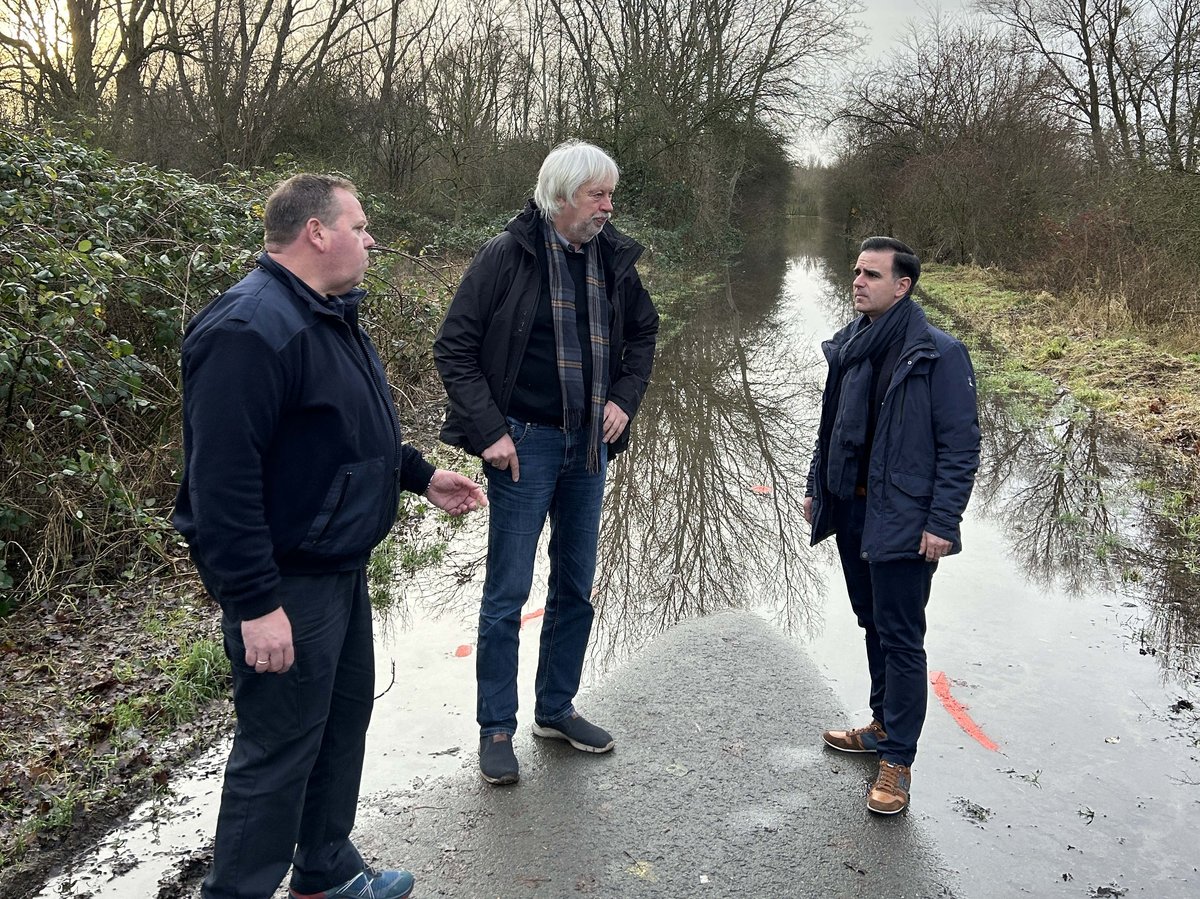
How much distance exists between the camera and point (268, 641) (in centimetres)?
237

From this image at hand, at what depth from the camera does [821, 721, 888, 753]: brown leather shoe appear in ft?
13.0

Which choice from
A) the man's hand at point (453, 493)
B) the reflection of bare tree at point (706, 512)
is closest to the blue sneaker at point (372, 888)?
the man's hand at point (453, 493)

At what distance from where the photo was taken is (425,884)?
306 cm

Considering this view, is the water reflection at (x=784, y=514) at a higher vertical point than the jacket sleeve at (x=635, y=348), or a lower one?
lower

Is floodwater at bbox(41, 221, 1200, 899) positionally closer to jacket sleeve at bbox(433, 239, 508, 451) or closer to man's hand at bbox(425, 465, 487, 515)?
man's hand at bbox(425, 465, 487, 515)

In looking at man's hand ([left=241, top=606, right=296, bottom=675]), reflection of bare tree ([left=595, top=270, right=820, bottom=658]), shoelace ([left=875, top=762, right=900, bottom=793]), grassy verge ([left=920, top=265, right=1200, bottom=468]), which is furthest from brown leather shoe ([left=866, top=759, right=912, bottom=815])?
grassy verge ([left=920, top=265, right=1200, bottom=468])

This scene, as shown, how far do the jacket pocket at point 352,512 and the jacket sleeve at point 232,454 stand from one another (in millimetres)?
179

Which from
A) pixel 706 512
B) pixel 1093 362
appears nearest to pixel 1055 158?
pixel 1093 362

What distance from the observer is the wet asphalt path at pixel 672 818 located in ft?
10.2

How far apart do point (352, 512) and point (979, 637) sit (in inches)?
152

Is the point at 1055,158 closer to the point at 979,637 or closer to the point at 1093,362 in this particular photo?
the point at 1093,362

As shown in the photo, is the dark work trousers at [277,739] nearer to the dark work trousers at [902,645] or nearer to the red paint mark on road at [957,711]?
the dark work trousers at [902,645]

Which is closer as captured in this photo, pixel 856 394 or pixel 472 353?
pixel 472 353

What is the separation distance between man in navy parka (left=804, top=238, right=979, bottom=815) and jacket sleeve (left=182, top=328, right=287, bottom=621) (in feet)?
7.39
